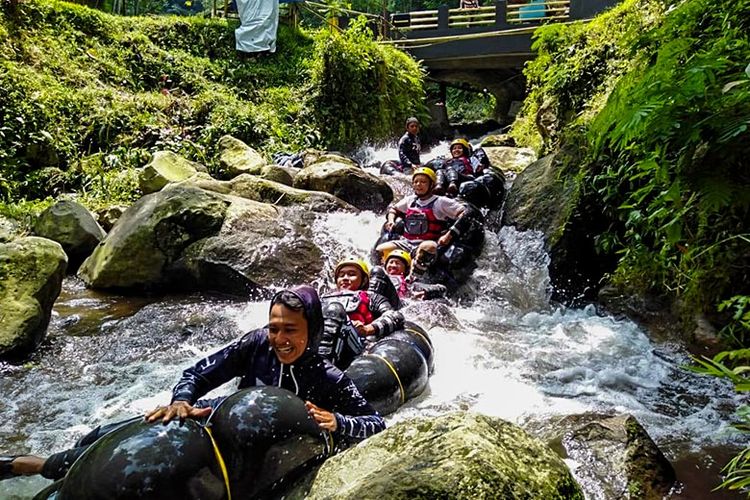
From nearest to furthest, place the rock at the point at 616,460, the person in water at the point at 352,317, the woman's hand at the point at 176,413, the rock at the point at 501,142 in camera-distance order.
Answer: the woman's hand at the point at 176,413, the rock at the point at 616,460, the person in water at the point at 352,317, the rock at the point at 501,142

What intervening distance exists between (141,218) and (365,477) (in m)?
6.03

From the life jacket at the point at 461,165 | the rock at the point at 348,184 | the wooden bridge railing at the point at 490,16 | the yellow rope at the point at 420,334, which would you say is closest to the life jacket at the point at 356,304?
the yellow rope at the point at 420,334

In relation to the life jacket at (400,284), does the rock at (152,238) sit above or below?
above

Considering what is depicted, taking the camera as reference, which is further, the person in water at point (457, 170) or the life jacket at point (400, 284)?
the person in water at point (457, 170)

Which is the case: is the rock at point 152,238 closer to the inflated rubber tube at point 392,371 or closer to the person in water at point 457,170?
the person in water at point 457,170

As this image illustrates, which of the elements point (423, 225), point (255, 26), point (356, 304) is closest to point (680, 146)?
point (356, 304)

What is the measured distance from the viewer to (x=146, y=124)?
12.0 m

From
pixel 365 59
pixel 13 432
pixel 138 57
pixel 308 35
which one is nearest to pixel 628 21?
pixel 13 432

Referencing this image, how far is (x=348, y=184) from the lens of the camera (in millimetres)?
9578

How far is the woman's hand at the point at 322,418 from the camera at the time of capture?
2326 millimetres

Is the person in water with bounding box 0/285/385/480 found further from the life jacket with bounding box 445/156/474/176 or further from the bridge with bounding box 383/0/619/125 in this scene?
the bridge with bounding box 383/0/619/125

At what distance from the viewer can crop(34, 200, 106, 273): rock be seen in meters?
7.60

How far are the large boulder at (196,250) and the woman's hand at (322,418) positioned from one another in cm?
447

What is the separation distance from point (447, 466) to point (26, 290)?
4459 millimetres
